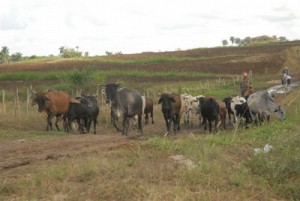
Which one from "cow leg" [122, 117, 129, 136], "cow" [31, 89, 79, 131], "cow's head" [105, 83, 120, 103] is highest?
"cow's head" [105, 83, 120, 103]

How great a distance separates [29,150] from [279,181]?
6824 millimetres

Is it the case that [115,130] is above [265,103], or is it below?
below

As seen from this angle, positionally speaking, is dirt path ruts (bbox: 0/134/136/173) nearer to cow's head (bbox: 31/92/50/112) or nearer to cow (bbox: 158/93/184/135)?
cow (bbox: 158/93/184/135)

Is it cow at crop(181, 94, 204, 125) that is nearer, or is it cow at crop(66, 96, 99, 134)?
cow at crop(66, 96, 99, 134)

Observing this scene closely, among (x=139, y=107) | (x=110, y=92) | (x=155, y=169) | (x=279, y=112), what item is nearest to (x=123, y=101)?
(x=110, y=92)

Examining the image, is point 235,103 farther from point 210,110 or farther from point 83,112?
point 83,112

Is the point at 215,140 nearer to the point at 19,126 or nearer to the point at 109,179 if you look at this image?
the point at 109,179

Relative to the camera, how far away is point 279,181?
9656 millimetres

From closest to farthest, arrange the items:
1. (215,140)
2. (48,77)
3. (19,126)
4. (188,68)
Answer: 1. (215,140)
2. (19,126)
3. (48,77)
4. (188,68)

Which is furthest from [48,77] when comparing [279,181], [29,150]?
[279,181]

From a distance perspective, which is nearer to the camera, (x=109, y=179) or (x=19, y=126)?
(x=109, y=179)

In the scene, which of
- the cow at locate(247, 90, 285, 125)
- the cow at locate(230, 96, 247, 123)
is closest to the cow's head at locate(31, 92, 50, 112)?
the cow at locate(230, 96, 247, 123)

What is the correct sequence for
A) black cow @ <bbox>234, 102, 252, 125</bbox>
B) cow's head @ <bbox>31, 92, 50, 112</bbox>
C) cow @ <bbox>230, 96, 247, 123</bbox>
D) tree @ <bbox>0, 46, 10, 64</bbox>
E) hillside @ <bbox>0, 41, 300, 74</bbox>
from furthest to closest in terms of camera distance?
1. tree @ <bbox>0, 46, 10, 64</bbox>
2. hillside @ <bbox>0, 41, 300, 74</bbox>
3. cow's head @ <bbox>31, 92, 50, 112</bbox>
4. cow @ <bbox>230, 96, 247, 123</bbox>
5. black cow @ <bbox>234, 102, 252, 125</bbox>

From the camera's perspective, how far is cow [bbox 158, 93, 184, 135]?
1909cm
